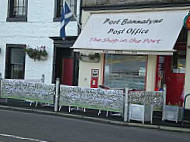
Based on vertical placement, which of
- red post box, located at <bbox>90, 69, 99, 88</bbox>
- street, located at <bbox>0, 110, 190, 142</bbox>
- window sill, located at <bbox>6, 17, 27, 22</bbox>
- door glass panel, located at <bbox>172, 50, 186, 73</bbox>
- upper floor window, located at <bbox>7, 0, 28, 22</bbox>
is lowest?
street, located at <bbox>0, 110, 190, 142</bbox>

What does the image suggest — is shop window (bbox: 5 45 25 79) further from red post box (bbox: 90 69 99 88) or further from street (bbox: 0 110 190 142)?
street (bbox: 0 110 190 142)

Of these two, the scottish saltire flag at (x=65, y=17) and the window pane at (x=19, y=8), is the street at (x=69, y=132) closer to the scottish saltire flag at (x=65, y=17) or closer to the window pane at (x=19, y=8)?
the scottish saltire flag at (x=65, y=17)

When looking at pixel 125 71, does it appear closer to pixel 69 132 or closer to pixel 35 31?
pixel 35 31

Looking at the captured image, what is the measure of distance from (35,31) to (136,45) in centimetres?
609

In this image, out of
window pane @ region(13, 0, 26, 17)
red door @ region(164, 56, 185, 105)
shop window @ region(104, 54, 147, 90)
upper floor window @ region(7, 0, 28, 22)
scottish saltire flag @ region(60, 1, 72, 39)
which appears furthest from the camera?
window pane @ region(13, 0, 26, 17)

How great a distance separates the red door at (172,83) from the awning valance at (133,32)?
133 cm

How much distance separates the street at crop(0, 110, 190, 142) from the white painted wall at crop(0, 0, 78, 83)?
5.15 metres

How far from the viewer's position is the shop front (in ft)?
45.9

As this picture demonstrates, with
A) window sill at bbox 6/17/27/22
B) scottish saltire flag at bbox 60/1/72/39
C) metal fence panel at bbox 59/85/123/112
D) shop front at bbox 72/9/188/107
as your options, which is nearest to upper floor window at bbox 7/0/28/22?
window sill at bbox 6/17/27/22

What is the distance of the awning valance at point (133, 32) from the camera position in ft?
45.2

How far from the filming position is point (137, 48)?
46.6 ft

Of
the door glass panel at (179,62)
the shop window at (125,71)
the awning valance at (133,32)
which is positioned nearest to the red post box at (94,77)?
the shop window at (125,71)

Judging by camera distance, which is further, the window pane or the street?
the window pane

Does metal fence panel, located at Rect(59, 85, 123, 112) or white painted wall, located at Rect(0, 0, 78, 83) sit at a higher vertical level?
white painted wall, located at Rect(0, 0, 78, 83)
